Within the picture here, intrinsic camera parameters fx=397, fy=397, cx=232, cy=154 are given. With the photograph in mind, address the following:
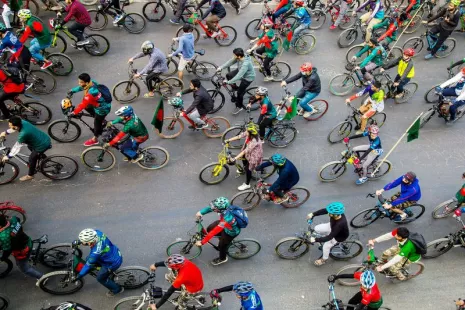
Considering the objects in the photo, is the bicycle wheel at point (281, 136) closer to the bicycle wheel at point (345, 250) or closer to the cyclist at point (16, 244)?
the bicycle wheel at point (345, 250)

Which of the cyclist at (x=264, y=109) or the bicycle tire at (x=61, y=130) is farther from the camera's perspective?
the bicycle tire at (x=61, y=130)

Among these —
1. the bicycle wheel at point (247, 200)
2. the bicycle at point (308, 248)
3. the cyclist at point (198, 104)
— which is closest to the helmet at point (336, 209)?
the bicycle at point (308, 248)

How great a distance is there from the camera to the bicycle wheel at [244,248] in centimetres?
826

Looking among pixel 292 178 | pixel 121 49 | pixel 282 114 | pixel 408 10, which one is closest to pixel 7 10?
pixel 121 49

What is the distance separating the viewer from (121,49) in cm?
1290

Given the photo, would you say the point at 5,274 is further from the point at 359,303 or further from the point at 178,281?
the point at 359,303

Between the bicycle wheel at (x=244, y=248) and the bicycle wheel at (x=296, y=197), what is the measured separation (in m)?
1.40

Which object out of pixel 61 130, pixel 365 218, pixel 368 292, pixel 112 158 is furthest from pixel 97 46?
pixel 368 292

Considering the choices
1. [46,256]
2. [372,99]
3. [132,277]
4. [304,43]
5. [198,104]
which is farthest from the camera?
[304,43]

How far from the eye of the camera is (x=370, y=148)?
30.1 ft

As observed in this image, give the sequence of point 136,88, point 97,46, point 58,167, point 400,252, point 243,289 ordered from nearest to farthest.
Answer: point 243,289
point 400,252
point 58,167
point 136,88
point 97,46

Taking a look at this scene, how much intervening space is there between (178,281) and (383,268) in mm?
3893

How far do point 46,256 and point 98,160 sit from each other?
8.76ft

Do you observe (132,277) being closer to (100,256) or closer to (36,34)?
(100,256)
